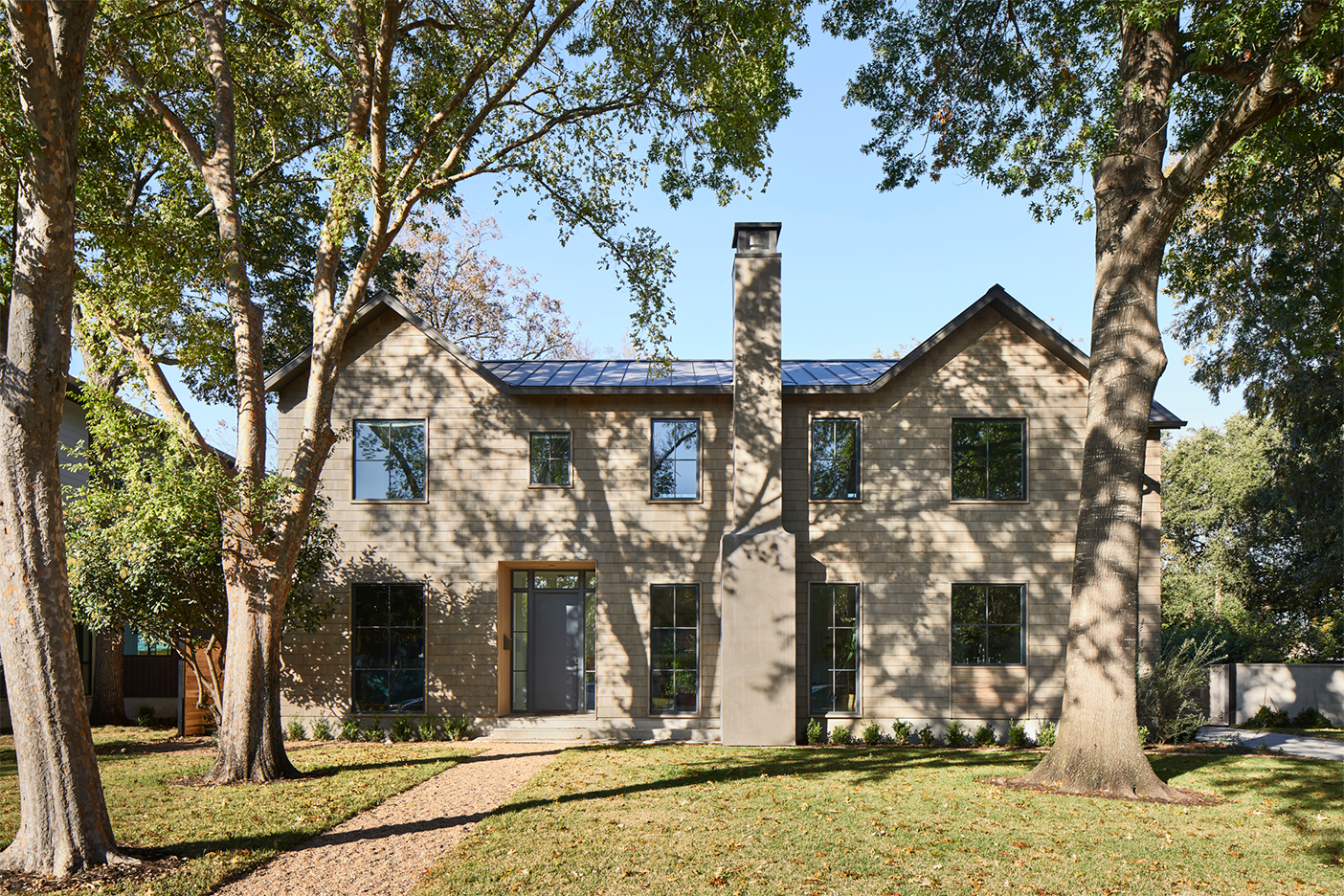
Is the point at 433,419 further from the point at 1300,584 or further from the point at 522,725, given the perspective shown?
the point at 1300,584

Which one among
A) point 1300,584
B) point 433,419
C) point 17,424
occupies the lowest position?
point 1300,584

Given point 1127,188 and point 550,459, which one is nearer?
point 1127,188

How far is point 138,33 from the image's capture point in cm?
1114

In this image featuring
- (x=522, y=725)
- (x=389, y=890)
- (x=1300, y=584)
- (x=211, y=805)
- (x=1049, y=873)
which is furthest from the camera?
(x=1300, y=584)

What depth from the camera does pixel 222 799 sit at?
9.31 meters

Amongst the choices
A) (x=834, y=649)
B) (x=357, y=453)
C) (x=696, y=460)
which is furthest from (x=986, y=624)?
(x=357, y=453)

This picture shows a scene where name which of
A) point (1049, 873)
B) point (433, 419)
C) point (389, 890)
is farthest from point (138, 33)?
point (1049, 873)

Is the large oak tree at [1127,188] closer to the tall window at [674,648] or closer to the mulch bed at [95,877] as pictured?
the tall window at [674,648]

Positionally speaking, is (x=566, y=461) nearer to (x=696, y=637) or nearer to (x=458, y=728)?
(x=696, y=637)

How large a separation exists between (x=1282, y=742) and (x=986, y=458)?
20.9ft

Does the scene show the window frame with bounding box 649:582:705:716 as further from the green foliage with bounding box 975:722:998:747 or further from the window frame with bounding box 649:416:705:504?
the green foliage with bounding box 975:722:998:747

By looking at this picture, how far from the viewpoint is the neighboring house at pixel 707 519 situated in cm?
1439

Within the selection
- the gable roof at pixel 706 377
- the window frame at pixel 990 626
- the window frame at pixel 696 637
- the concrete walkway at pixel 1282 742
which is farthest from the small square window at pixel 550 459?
the concrete walkway at pixel 1282 742

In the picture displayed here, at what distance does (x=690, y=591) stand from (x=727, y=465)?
2.15m
